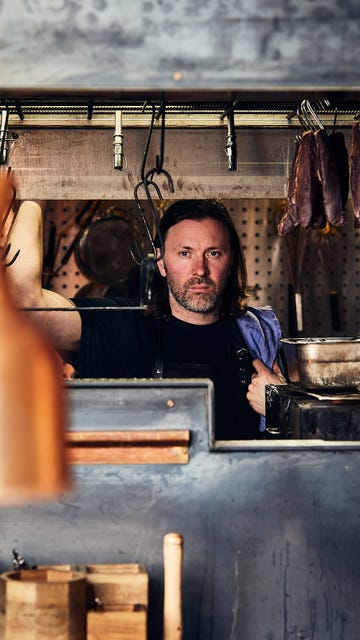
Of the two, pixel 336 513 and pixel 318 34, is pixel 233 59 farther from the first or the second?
pixel 336 513

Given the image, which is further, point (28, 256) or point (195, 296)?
point (195, 296)

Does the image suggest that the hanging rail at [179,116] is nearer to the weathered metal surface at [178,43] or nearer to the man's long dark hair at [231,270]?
the man's long dark hair at [231,270]

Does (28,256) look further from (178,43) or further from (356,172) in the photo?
(178,43)

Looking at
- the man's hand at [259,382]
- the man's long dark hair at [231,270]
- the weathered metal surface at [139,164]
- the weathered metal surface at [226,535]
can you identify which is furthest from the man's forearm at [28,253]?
the weathered metal surface at [226,535]

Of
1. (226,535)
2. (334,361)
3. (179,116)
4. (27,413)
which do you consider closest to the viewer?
(27,413)

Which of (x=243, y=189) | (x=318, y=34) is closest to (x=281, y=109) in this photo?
(x=243, y=189)

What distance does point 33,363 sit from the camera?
1034 millimetres

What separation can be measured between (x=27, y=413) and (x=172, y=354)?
297 centimetres

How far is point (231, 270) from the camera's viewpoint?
14.0ft

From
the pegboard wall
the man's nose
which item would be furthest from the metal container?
Answer: the pegboard wall

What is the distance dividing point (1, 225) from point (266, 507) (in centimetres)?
121

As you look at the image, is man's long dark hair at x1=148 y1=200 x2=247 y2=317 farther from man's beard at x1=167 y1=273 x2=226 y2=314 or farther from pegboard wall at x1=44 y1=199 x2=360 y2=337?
pegboard wall at x1=44 y1=199 x2=360 y2=337

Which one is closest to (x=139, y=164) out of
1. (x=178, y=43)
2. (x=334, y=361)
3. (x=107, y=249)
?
(x=334, y=361)

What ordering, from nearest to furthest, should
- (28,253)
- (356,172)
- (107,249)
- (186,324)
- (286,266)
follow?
(356,172) → (28,253) → (186,324) → (107,249) → (286,266)
